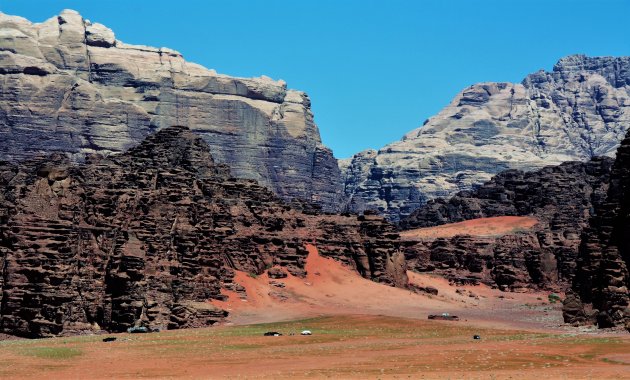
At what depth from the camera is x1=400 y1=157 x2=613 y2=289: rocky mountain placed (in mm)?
134500

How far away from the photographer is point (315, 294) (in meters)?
102

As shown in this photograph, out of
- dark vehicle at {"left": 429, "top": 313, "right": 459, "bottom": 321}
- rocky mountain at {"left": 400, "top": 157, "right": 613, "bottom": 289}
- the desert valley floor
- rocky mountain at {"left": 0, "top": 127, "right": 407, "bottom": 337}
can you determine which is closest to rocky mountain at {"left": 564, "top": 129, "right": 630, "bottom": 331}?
the desert valley floor

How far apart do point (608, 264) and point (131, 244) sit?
3100cm

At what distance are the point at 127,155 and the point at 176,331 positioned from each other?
39.3 m

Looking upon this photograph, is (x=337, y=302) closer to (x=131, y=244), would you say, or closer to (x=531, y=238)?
(x=131, y=244)

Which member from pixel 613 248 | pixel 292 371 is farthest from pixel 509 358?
pixel 613 248

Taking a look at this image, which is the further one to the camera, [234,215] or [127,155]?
[127,155]

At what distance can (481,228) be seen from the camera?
153000 millimetres

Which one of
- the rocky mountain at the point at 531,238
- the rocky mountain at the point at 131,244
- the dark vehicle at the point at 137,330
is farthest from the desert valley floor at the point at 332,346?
the rocky mountain at the point at 531,238

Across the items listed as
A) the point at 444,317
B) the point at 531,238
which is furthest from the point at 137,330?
the point at 531,238

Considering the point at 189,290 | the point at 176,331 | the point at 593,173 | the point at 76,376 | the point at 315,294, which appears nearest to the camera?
the point at 76,376

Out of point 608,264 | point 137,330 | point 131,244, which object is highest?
point 131,244

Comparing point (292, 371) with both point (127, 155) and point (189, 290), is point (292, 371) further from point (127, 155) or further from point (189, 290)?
point (127, 155)

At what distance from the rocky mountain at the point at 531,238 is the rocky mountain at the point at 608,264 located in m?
47.7
